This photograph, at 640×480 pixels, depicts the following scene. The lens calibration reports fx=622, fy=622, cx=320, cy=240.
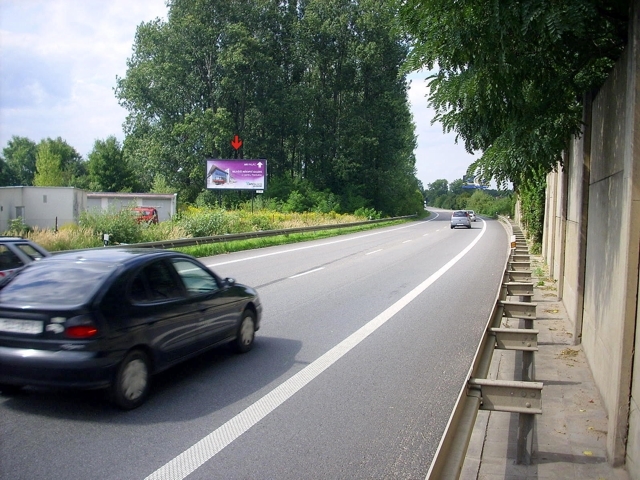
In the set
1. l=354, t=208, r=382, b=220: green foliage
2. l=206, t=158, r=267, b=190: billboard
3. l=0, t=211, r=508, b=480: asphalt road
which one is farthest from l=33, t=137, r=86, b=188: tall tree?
l=0, t=211, r=508, b=480: asphalt road

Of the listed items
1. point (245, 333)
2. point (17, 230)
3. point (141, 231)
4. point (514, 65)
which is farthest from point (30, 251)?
point (141, 231)

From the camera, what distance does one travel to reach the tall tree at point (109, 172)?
8788 centimetres

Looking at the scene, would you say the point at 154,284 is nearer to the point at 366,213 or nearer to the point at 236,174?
the point at 236,174

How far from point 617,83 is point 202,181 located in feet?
184

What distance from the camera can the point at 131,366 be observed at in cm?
593

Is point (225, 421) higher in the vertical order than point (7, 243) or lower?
lower

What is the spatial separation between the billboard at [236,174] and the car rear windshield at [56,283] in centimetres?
3943

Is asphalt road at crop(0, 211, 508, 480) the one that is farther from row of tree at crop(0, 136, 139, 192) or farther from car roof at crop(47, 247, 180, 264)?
row of tree at crop(0, 136, 139, 192)

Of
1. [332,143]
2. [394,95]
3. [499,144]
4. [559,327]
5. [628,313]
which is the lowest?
[559,327]

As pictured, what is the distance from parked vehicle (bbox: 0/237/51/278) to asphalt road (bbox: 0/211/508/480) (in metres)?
2.93

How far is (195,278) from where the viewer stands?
24.5ft

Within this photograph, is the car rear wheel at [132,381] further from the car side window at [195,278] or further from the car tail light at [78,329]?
the car side window at [195,278]

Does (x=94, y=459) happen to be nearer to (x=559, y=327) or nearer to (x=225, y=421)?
(x=225, y=421)

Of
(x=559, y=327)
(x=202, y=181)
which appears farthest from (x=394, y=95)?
(x=559, y=327)
